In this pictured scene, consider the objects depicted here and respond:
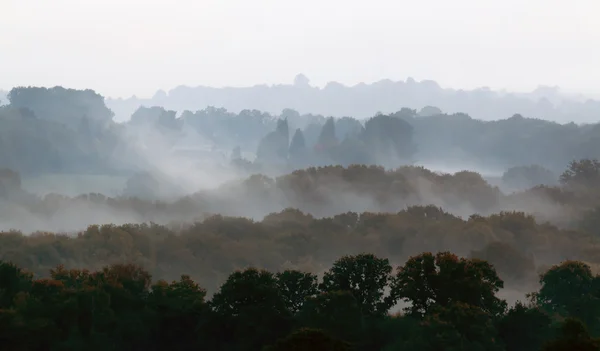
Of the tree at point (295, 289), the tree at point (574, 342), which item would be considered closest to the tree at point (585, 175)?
the tree at point (295, 289)

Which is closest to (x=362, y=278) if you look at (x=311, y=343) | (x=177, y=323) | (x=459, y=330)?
(x=459, y=330)

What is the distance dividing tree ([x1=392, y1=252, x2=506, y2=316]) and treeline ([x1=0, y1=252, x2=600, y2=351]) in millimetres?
81

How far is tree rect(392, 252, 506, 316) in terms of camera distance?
57.0 metres

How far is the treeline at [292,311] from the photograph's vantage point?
5206 cm

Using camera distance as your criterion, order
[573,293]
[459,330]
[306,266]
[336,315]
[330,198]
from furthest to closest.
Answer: [330,198] → [306,266] → [573,293] → [336,315] → [459,330]

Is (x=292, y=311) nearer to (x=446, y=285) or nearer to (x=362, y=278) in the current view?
(x=362, y=278)

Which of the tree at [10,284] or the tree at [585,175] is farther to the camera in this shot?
the tree at [585,175]

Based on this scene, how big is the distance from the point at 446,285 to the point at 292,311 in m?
13.3

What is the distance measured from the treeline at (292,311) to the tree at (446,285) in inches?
3.2

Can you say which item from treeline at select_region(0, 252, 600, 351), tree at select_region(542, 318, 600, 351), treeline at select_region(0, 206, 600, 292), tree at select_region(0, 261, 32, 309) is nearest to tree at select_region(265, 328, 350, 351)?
treeline at select_region(0, 252, 600, 351)

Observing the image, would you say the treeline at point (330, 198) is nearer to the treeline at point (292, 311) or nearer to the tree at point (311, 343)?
the treeline at point (292, 311)

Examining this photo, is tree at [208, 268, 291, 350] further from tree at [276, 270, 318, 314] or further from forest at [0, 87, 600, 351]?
tree at [276, 270, 318, 314]

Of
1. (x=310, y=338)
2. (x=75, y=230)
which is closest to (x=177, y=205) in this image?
(x=75, y=230)

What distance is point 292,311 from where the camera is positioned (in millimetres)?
61562
